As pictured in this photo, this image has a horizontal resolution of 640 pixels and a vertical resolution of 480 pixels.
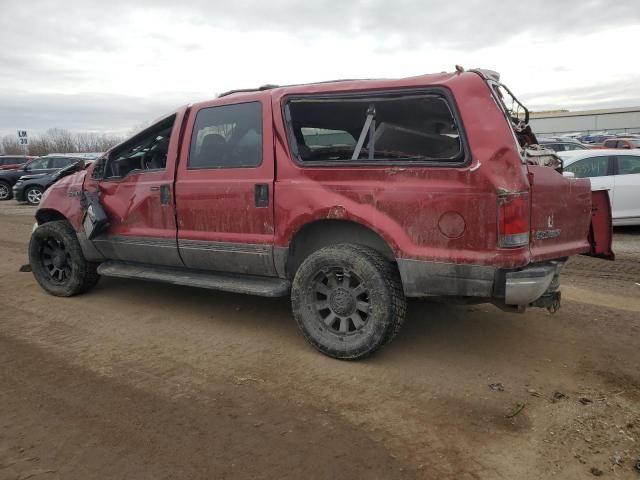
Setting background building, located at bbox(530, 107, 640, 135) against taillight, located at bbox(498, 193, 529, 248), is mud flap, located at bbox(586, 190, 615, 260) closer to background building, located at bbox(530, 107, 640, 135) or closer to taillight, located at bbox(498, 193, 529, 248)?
taillight, located at bbox(498, 193, 529, 248)

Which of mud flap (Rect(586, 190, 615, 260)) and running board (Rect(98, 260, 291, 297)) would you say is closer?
running board (Rect(98, 260, 291, 297))

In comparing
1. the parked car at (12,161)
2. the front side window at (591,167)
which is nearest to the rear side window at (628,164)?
the front side window at (591,167)

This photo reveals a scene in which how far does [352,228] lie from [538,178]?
136 centimetres

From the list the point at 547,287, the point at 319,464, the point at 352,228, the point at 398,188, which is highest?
the point at 398,188

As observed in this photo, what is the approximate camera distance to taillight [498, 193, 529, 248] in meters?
3.24

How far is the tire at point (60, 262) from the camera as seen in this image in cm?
552

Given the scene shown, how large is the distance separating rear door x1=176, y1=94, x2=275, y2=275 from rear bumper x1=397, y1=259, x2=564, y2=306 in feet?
3.99

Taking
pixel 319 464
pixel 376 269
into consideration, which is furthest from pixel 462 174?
pixel 319 464

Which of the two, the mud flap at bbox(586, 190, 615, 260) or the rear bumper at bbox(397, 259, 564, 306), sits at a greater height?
the mud flap at bbox(586, 190, 615, 260)

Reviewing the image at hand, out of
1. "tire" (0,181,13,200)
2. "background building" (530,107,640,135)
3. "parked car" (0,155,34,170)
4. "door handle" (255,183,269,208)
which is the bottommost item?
"door handle" (255,183,269,208)

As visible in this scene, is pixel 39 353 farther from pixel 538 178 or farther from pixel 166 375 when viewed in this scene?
pixel 538 178

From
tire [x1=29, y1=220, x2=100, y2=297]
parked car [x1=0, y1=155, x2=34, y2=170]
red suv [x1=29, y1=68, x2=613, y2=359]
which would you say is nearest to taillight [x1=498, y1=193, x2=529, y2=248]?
red suv [x1=29, y1=68, x2=613, y2=359]

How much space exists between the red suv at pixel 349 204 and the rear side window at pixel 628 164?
5.45 m

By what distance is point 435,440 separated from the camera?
2.84 m
